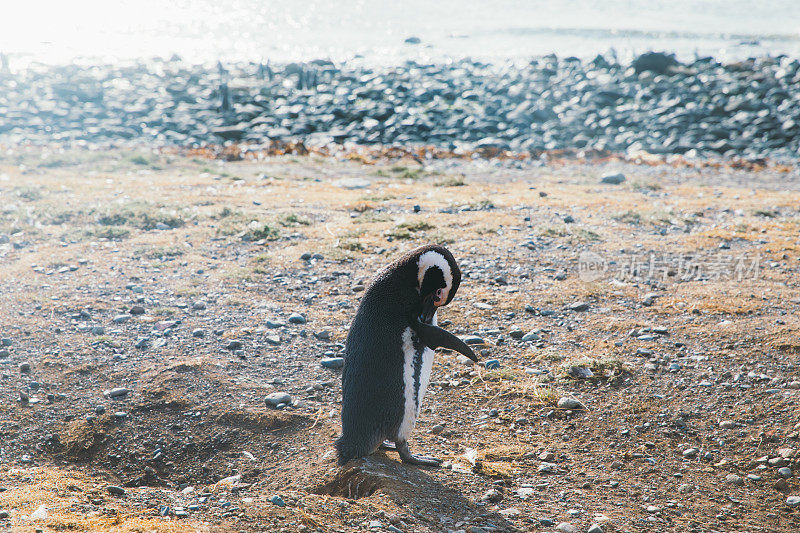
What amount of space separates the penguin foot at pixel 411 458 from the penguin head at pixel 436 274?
0.83 meters

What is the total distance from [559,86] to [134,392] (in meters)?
17.4

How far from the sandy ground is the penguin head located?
0.98 metres

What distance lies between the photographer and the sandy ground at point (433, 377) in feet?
12.1

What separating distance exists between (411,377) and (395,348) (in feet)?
0.69

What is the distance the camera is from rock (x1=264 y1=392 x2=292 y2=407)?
4.70m

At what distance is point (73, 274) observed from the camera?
706cm

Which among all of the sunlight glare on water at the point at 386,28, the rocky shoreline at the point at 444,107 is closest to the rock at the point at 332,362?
the rocky shoreline at the point at 444,107

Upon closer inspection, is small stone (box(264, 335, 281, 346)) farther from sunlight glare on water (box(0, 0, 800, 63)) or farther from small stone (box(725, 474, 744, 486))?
sunlight glare on water (box(0, 0, 800, 63))

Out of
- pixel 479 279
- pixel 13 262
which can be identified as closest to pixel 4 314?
pixel 13 262

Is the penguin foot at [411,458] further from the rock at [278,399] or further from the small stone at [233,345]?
the small stone at [233,345]

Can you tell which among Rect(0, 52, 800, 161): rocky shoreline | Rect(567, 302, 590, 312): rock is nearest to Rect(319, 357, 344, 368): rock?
Rect(567, 302, 590, 312): rock

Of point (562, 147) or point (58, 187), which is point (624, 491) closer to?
point (58, 187)

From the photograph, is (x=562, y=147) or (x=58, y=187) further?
(x=562, y=147)

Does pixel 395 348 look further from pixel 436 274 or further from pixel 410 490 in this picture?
pixel 410 490
